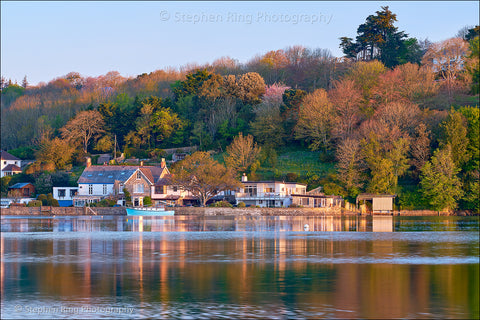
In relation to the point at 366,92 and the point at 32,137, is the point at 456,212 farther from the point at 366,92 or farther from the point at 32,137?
the point at 32,137

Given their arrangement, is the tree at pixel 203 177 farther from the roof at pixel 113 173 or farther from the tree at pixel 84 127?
the tree at pixel 84 127

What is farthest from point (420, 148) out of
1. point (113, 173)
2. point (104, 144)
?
point (104, 144)

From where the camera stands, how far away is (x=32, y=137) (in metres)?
115

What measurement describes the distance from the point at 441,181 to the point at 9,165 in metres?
69.8

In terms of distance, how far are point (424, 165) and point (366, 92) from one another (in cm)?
2015

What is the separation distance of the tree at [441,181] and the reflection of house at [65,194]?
48069mm

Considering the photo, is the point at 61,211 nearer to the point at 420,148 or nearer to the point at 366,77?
the point at 420,148

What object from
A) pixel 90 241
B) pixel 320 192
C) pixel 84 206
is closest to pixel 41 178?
pixel 84 206

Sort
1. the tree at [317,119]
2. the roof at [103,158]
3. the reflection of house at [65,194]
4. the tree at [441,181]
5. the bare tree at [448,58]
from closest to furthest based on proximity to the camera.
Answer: the tree at [441,181] < the reflection of house at [65,194] < the tree at [317,119] < the bare tree at [448,58] < the roof at [103,158]

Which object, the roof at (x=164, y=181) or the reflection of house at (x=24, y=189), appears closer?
the roof at (x=164, y=181)

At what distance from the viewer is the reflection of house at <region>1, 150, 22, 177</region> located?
10040 centimetres

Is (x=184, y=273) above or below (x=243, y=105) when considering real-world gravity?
below

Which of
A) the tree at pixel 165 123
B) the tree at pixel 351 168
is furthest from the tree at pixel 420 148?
the tree at pixel 165 123

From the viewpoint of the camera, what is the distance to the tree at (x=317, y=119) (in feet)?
286
